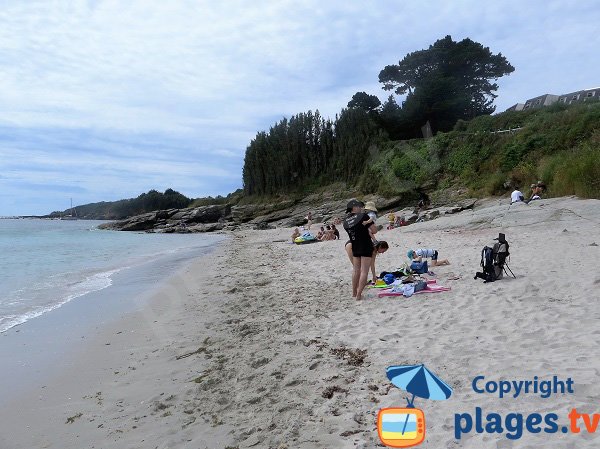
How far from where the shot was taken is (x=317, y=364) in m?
4.31

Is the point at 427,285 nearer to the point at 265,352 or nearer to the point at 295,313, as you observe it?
the point at 295,313

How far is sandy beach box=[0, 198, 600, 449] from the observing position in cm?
310

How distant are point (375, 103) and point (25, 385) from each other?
47.3 metres

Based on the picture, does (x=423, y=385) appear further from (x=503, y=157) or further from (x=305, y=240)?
(x=503, y=157)

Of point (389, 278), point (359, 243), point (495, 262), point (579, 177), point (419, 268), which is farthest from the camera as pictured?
point (579, 177)

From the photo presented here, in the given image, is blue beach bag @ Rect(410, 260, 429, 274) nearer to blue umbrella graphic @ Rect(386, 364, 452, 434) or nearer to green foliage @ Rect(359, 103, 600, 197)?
blue umbrella graphic @ Rect(386, 364, 452, 434)

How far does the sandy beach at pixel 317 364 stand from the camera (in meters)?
3.10

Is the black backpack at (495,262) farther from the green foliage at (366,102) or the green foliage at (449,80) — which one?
the green foliage at (366,102)

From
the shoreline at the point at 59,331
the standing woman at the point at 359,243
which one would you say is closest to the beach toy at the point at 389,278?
the standing woman at the point at 359,243

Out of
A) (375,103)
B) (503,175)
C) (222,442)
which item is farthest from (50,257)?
(375,103)

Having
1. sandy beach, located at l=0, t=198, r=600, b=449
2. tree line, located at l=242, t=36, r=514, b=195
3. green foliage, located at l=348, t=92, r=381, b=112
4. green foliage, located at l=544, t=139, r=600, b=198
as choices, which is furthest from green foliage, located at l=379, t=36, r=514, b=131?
sandy beach, located at l=0, t=198, r=600, b=449

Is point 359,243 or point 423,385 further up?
point 359,243

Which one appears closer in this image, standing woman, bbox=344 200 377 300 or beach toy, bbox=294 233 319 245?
standing woman, bbox=344 200 377 300

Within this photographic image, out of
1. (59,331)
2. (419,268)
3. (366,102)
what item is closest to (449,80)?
(366,102)
